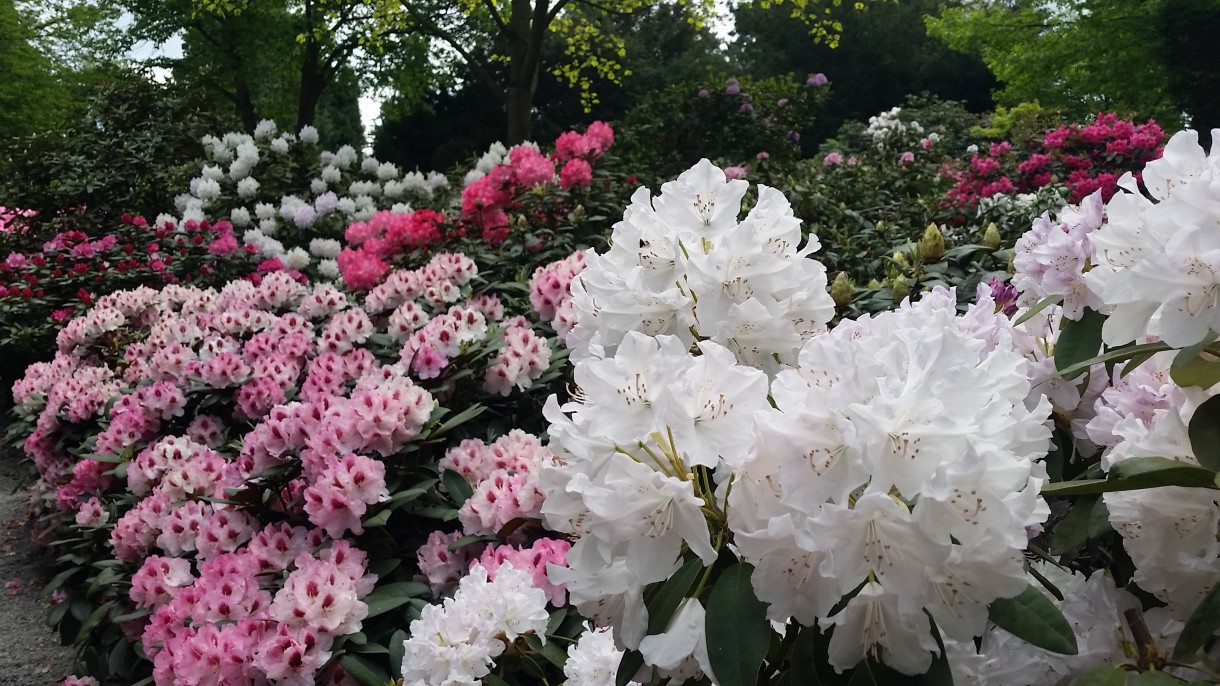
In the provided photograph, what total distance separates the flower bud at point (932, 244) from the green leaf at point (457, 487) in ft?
4.38

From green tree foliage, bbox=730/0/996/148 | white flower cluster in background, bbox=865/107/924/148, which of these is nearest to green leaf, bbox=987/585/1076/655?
white flower cluster in background, bbox=865/107/924/148

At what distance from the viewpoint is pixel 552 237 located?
4289mm

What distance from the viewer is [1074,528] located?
0.91 metres

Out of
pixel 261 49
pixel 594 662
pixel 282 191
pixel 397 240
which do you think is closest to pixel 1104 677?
pixel 594 662

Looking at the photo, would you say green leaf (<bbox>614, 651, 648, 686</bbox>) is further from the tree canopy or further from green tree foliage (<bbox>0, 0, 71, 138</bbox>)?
green tree foliage (<bbox>0, 0, 71, 138</bbox>)

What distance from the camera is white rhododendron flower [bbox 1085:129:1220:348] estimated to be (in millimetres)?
797

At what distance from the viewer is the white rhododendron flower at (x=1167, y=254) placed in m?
0.80

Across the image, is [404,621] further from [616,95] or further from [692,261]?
[616,95]

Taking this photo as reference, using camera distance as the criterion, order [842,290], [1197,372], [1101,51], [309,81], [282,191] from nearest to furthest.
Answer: [1197,372], [842,290], [282,191], [1101,51], [309,81]

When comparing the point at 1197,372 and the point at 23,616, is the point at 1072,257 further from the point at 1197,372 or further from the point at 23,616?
the point at 23,616

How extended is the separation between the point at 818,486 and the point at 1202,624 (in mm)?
379

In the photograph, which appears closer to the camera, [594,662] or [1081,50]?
[594,662]

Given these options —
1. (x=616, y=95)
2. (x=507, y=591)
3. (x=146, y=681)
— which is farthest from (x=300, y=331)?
(x=616, y=95)

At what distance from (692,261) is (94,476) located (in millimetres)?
3018
